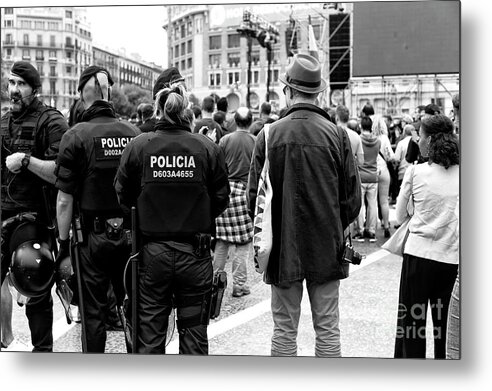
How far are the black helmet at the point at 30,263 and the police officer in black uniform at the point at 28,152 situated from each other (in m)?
0.07

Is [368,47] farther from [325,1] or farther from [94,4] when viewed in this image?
[94,4]

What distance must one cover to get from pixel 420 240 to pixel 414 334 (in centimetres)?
67

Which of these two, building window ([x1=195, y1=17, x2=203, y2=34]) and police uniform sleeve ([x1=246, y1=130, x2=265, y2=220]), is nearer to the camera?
police uniform sleeve ([x1=246, y1=130, x2=265, y2=220])

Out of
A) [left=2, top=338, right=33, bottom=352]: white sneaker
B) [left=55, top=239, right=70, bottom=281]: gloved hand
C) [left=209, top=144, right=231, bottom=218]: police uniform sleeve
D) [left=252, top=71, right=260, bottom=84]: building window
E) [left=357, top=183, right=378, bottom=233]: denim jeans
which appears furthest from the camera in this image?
[left=357, top=183, right=378, bottom=233]: denim jeans

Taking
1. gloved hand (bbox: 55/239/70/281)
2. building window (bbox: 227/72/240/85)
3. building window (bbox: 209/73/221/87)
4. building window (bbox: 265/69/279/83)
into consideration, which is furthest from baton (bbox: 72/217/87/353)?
building window (bbox: 265/69/279/83)

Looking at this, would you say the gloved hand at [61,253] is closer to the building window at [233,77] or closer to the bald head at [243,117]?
the building window at [233,77]

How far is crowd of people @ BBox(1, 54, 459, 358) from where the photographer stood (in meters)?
3.43

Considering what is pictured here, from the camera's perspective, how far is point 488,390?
3.86m

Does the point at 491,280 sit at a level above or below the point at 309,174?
below

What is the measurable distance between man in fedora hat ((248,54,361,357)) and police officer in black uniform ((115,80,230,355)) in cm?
32

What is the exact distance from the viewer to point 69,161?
3693 millimetres

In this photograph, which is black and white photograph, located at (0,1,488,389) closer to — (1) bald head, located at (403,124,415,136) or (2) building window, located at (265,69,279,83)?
(2) building window, located at (265,69,279,83)

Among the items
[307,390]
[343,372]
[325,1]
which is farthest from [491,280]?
[325,1]

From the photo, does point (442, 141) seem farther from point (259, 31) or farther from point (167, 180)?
point (259, 31)
